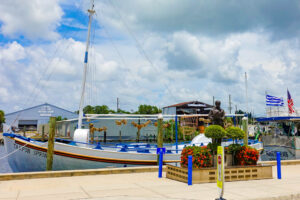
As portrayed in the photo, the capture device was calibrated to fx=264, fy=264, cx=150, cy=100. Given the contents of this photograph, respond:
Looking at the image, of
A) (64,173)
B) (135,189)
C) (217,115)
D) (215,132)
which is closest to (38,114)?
(64,173)

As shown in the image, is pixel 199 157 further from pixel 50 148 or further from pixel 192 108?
pixel 192 108

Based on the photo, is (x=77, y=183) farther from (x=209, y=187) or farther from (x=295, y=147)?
(x=295, y=147)

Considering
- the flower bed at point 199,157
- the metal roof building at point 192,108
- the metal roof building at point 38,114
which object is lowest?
the flower bed at point 199,157

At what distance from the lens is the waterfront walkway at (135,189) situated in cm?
802

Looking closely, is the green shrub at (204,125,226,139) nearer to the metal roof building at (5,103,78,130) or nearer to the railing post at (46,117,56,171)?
the railing post at (46,117,56,171)

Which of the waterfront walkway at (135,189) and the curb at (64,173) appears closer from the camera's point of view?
the waterfront walkway at (135,189)

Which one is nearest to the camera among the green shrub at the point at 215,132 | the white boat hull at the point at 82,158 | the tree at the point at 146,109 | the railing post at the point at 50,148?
the green shrub at the point at 215,132

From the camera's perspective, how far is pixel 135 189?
917 cm

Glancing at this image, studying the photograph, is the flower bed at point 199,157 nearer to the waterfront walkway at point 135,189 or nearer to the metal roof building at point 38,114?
the waterfront walkway at point 135,189

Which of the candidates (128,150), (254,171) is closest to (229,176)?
(254,171)

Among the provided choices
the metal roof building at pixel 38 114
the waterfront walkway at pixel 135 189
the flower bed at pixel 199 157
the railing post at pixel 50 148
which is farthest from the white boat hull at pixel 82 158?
the metal roof building at pixel 38 114

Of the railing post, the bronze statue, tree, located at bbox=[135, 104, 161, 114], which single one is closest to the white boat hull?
the railing post

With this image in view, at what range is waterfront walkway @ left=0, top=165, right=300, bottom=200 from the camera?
8.02 m

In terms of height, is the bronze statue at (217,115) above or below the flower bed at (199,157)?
above
